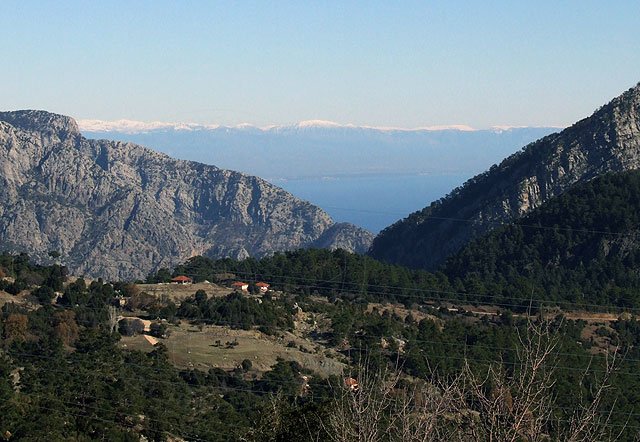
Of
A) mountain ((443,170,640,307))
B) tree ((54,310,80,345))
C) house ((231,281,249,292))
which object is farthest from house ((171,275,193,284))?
mountain ((443,170,640,307))

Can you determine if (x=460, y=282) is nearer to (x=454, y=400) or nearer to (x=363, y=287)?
(x=363, y=287)

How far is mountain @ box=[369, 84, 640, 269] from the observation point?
124 metres

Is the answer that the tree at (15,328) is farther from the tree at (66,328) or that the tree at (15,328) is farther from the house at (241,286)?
the house at (241,286)

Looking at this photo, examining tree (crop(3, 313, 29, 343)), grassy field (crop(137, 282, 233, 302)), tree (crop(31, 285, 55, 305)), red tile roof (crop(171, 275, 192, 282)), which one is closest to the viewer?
tree (crop(3, 313, 29, 343))

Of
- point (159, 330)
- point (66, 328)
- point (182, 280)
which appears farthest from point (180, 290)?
point (66, 328)

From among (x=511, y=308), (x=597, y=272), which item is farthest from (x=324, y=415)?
(x=597, y=272)

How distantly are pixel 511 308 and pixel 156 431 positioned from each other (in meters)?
42.1

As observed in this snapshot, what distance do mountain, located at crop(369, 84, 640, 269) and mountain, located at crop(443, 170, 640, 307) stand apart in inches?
798

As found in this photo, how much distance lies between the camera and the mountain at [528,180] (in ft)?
406

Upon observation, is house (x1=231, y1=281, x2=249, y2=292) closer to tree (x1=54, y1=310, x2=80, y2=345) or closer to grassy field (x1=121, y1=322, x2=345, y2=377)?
grassy field (x1=121, y1=322, x2=345, y2=377)

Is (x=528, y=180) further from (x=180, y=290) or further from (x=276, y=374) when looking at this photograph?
(x=276, y=374)

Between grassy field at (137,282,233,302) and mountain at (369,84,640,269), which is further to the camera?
mountain at (369,84,640,269)

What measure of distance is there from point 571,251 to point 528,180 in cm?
3584

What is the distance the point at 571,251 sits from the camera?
309 feet
